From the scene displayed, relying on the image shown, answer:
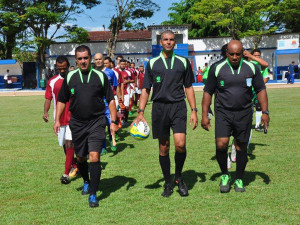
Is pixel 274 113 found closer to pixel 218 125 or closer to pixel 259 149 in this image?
pixel 259 149

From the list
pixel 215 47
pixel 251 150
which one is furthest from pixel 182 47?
pixel 251 150

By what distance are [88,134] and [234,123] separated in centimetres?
203

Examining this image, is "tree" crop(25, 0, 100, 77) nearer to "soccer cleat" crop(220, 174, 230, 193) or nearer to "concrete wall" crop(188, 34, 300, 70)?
"concrete wall" crop(188, 34, 300, 70)

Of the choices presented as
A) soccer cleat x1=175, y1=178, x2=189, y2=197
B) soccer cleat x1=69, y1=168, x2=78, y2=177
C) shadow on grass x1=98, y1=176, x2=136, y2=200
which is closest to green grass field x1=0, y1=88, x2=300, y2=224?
shadow on grass x1=98, y1=176, x2=136, y2=200

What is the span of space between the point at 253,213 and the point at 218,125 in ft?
4.50

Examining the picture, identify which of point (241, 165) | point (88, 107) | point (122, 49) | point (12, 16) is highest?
point (12, 16)

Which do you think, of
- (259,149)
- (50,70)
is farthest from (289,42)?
(259,149)

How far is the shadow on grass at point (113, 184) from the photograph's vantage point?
588cm

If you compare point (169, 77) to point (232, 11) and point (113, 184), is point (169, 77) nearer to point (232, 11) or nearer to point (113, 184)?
point (113, 184)

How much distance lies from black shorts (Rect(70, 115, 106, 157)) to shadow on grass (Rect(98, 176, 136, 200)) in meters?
0.70

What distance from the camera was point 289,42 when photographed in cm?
4094

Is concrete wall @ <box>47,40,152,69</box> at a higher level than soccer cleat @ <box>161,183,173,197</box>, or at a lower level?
higher

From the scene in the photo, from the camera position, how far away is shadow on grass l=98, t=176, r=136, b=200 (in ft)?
19.3

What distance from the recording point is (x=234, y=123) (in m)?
5.57
